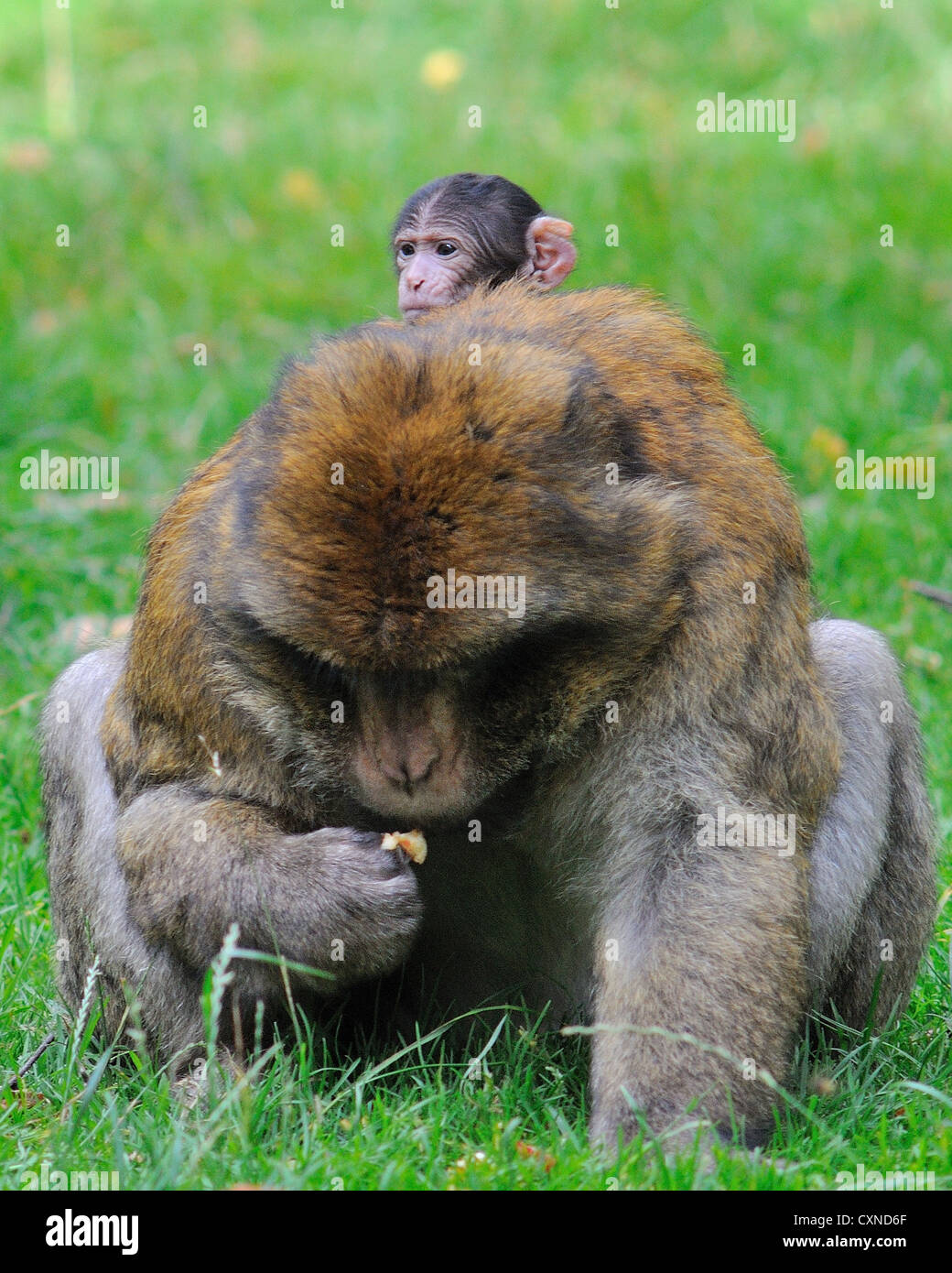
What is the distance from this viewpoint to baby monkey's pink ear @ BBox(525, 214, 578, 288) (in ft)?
20.8

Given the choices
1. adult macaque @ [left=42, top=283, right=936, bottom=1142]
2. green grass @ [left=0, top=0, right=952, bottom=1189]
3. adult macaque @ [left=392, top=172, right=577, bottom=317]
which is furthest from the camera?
adult macaque @ [left=392, top=172, right=577, bottom=317]

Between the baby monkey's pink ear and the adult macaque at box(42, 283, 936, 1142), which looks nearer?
the adult macaque at box(42, 283, 936, 1142)

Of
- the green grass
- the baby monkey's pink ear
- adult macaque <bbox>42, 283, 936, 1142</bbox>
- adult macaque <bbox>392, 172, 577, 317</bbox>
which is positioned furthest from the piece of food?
the baby monkey's pink ear

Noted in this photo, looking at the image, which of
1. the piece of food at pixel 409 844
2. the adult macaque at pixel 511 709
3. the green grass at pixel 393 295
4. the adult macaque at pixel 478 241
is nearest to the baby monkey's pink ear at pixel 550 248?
the adult macaque at pixel 478 241

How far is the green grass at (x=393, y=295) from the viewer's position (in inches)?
175

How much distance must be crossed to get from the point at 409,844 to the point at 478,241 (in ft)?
8.68

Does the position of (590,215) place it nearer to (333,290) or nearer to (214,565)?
(333,290)

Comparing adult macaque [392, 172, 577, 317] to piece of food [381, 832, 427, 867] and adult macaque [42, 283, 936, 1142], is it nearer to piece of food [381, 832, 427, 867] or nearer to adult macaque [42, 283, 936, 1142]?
adult macaque [42, 283, 936, 1142]

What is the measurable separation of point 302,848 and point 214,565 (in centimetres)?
74

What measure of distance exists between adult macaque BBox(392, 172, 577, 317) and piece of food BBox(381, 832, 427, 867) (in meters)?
2.36

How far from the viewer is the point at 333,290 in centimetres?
1130

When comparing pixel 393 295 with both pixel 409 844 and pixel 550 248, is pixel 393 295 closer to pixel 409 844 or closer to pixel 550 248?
pixel 550 248

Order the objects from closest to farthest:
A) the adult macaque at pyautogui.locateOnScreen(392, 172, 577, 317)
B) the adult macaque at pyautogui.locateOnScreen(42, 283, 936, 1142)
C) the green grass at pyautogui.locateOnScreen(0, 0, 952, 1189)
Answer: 1. the adult macaque at pyautogui.locateOnScreen(42, 283, 936, 1142)
2. the green grass at pyautogui.locateOnScreen(0, 0, 952, 1189)
3. the adult macaque at pyautogui.locateOnScreen(392, 172, 577, 317)
